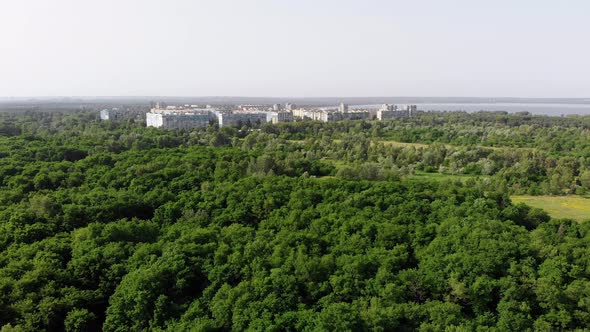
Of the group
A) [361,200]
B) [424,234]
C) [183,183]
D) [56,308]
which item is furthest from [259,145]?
[56,308]

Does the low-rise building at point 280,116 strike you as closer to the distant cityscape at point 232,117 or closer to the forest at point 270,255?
the distant cityscape at point 232,117

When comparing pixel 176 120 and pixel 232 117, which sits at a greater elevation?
pixel 232 117

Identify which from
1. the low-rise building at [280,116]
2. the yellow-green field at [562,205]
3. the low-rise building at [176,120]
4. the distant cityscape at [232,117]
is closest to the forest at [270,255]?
the yellow-green field at [562,205]

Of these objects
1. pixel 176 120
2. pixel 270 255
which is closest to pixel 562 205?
pixel 270 255

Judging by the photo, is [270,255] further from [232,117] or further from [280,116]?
[280,116]

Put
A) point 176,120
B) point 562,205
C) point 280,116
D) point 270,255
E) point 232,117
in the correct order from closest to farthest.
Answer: point 270,255 → point 562,205 → point 176,120 → point 232,117 → point 280,116

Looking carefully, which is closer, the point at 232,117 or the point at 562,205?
the point at 562,205
